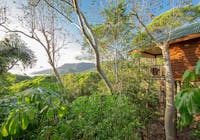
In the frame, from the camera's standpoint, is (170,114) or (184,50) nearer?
(170,114)

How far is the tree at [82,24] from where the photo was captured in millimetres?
7637

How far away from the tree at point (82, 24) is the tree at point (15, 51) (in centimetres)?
434

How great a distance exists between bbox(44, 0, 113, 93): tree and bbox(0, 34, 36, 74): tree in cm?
434

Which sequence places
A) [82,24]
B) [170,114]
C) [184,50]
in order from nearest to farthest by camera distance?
[170,114], [82,24], [184,50]

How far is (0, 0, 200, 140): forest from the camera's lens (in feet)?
5.40

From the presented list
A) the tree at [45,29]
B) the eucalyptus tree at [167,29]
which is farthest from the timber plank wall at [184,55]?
the tree at [45,29]

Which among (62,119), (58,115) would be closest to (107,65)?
(62,119)

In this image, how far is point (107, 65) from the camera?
10250mm

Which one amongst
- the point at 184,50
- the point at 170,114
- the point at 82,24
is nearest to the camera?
the point at 170,114

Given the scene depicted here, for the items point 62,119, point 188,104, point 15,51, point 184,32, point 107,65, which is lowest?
point 62,119

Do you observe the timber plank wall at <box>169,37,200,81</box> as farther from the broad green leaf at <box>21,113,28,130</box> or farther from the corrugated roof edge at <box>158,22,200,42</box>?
the broad green leaf at <box>21,113,28,130</box>

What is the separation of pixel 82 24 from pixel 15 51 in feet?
20.2

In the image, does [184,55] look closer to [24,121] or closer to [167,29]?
[167,29]

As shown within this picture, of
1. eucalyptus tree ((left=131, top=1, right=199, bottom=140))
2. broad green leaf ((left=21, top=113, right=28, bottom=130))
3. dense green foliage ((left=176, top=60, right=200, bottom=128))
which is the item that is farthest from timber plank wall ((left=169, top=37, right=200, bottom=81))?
broad green leaf ((left=21, top=113, right=28, bottom=130))
